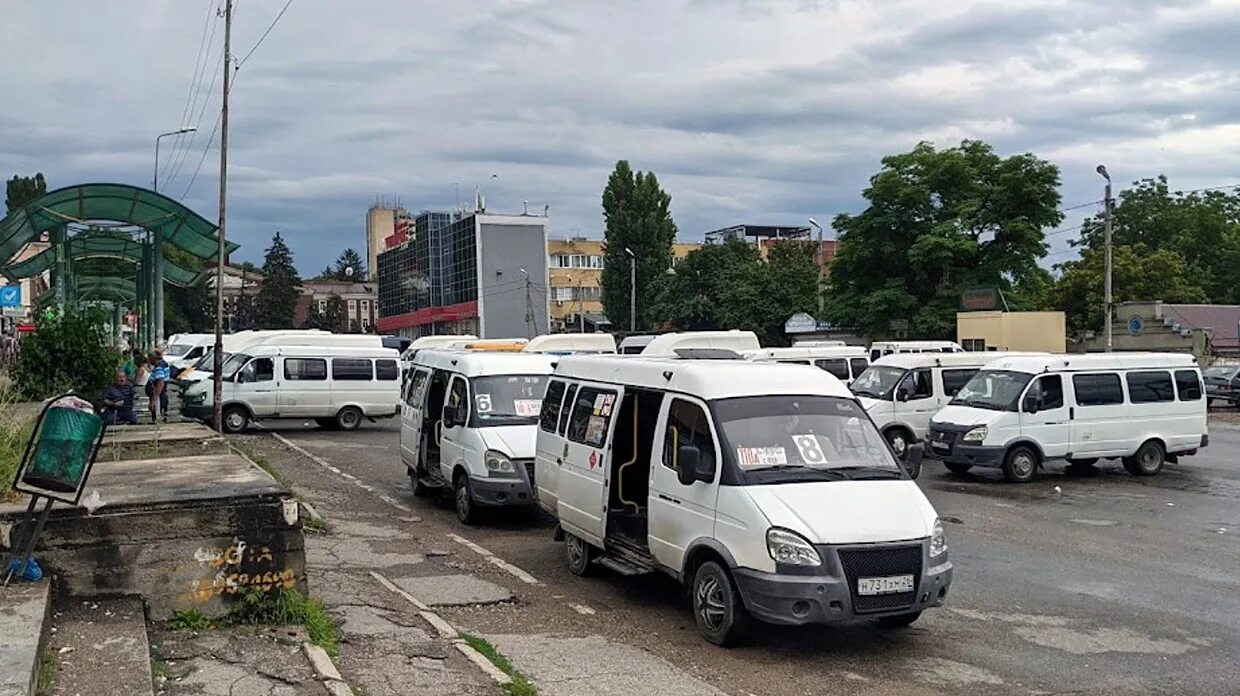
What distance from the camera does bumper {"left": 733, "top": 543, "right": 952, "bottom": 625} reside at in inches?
290

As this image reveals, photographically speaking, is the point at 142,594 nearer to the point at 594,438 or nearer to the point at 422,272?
the point at 594,438

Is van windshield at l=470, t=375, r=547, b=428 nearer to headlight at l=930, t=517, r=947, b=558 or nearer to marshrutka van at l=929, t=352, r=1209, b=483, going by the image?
headlight at l=930, t=517, r=947, b=558

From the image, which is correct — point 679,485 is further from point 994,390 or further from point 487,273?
point 487,273

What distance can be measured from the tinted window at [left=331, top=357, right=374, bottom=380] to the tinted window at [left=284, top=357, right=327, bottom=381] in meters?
0.27

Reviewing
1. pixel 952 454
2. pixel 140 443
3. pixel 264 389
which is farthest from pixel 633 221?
pixel 140 443

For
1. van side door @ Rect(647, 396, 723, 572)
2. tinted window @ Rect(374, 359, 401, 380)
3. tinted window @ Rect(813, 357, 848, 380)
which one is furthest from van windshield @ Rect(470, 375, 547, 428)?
tinted window @ Rect(374, 359, 401, 380)

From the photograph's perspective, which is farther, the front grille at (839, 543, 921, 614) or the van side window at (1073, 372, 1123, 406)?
the van side window at (1073, 372, 1123, 406)

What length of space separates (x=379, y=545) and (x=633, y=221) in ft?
201

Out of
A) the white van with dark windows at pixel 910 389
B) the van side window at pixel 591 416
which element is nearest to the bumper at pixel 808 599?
the van side window at pixel 591 416

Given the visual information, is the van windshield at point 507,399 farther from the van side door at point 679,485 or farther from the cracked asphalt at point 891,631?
the van side door at point 679,485

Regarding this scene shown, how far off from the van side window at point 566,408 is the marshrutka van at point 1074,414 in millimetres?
9332

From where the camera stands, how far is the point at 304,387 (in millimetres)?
26781

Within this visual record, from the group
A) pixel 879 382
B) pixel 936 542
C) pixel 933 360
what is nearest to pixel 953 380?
pixel 933 360

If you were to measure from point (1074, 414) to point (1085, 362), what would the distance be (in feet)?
3.22
